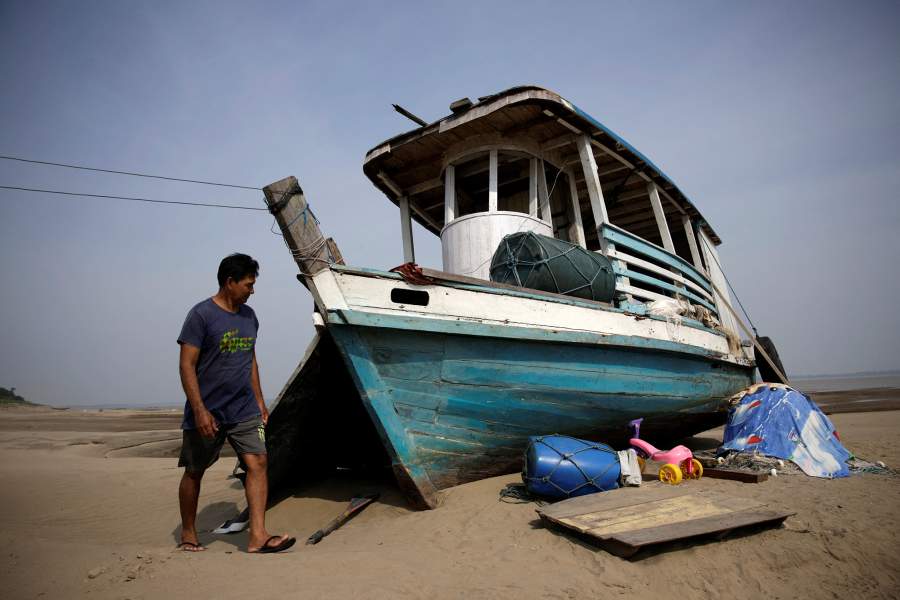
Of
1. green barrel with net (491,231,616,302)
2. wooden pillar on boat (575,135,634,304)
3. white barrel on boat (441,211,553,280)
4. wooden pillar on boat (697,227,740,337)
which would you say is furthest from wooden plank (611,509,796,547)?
wooden pillar on boat (697,227,740,337)

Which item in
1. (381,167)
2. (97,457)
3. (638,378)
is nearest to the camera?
(638,378)

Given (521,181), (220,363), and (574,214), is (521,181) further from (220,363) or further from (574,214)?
(220,363)

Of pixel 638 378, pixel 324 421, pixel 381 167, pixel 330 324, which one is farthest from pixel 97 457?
pixel 638 378

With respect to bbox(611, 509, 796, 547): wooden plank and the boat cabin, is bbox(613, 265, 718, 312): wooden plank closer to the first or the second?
the boat cabin

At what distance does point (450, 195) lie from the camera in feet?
18.4

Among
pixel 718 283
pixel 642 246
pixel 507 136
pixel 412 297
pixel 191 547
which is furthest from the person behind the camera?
pixel 718 283

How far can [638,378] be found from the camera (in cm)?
423

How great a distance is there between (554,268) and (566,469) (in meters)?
1.81

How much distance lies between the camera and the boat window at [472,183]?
5.71 meters

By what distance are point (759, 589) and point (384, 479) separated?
Result: 3211 millimetres

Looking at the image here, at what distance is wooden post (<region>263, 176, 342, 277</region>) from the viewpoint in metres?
3.10

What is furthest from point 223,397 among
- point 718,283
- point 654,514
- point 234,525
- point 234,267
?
point 718,283

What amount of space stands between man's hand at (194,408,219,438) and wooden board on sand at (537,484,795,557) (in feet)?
6.82

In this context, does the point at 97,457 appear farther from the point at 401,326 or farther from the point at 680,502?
the point at 680,502
